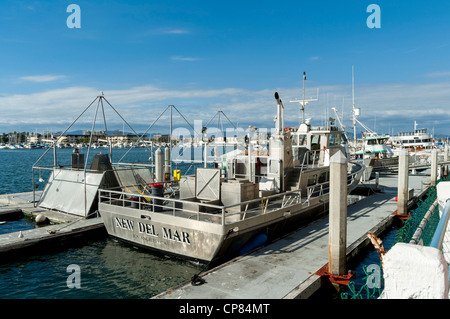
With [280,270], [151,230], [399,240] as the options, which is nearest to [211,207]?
[151,230]

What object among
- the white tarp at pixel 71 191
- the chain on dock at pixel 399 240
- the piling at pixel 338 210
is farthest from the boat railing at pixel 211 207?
the chain on dock at pixel 399 240

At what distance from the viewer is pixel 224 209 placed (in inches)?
Answer: 393

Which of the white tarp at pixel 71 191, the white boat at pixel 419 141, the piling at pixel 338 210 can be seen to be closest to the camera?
the piling at pixel 338 210

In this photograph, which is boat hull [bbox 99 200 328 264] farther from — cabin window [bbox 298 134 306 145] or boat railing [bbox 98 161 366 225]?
cabin window [bbox 298 134 306 145]

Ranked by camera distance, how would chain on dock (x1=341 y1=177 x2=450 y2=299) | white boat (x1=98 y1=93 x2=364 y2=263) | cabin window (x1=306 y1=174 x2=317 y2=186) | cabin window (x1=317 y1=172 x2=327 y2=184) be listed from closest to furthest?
1. chain on dock (x1=341 y1=177 x2=450 y2=299)
2. white boat (x1=98 y1=93 x2=364 y2=263)
3. cabin window (x1=306 y1=174 x2=317 y2=186)
4. cabin window (x1=317 y1=172 x2=327 y2=184)

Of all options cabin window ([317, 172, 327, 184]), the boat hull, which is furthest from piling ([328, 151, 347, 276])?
cabin window ([317, 172, 327, 184])

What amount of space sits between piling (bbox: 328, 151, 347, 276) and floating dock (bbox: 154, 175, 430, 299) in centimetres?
70

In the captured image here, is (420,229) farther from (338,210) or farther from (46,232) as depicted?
(46,232)

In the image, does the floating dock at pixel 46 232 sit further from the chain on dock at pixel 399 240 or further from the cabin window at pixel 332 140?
the cabin window at pixel 332 140

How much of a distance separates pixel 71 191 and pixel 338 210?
1411 centimetres

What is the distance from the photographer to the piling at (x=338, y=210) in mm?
8867

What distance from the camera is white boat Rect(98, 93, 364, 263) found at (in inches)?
420

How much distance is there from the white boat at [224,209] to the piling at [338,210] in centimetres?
238
